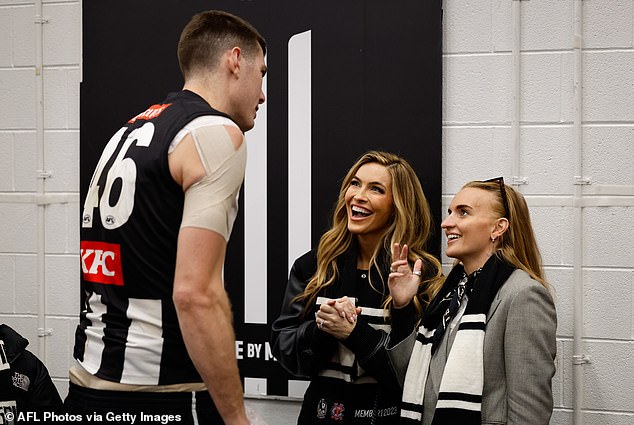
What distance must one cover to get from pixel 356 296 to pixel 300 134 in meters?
0.80

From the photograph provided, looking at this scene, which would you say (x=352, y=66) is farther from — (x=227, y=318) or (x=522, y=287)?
(x=227, y=318)

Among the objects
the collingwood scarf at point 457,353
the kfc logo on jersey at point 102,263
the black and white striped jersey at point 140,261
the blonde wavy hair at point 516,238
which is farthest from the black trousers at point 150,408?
the blonde wavy hair at point 516,238

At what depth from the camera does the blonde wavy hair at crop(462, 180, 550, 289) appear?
2606 millimetres

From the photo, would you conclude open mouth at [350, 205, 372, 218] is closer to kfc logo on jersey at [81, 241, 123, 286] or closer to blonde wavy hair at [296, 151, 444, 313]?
blonde wavy hair at [296, 151, 444, 313]

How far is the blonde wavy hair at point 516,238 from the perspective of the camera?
2.61m

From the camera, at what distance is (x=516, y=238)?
2.62m

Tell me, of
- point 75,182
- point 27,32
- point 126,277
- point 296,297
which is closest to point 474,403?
point 296,297

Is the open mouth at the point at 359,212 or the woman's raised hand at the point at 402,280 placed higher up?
the open mouth at the point at 359,212

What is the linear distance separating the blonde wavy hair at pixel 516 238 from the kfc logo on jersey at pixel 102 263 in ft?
4.32

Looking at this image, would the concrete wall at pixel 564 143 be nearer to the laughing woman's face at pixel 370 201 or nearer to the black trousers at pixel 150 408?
the laughing woman's face at pixel 370 201

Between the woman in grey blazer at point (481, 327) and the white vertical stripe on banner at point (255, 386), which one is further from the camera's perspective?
the white vertical stripe on banner at point (255, 386)

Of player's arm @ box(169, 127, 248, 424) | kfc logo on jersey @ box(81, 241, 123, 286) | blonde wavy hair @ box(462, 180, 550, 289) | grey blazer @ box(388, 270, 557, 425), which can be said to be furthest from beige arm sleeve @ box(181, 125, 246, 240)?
blonde wavy hair @ box(462, 180, 550, 289)

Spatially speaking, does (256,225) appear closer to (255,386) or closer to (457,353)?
(255,386)

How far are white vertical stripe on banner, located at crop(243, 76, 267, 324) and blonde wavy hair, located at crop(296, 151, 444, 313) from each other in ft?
1.39
